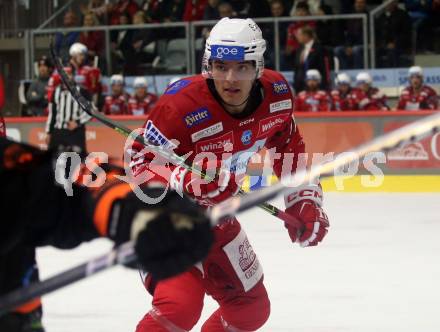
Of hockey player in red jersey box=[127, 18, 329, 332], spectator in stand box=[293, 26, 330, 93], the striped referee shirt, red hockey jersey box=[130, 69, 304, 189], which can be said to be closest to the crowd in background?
spectator in stand box=[293, 26, 330, 93]

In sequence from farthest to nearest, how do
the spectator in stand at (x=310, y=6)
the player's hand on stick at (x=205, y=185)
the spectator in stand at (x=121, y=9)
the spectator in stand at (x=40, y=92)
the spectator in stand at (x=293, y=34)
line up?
1. the spectator in stand at (x=121, y=9)
2. the spectator in stand at (x=310, y=6)
3. the spectator in stand at (x=293, y=34)
4. the spectator in stand at (x=40, y=92)
5. the player's hand on stick at (x=205, y=185)

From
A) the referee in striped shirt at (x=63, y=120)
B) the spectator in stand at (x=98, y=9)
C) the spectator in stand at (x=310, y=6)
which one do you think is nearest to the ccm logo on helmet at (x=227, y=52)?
the referee in striped shirt at (x=63, y=120)

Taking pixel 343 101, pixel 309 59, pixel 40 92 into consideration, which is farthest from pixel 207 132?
pixel 40 92

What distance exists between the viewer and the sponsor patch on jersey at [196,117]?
3.64 metres

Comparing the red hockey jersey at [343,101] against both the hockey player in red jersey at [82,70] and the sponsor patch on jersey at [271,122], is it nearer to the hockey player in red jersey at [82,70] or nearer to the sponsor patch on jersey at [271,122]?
the hockey player in red jersey at [82,70]

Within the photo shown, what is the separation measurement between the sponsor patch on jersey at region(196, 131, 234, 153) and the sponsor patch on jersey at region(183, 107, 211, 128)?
Answer: 0.09m

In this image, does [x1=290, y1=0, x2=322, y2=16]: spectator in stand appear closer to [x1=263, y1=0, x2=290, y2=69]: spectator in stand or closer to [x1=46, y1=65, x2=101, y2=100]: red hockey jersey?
[x1=263, y1=0, x2=290, y2=69]: spectator in stand

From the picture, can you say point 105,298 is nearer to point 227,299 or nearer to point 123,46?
point 227,299

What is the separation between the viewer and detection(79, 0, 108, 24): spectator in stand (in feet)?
41.2

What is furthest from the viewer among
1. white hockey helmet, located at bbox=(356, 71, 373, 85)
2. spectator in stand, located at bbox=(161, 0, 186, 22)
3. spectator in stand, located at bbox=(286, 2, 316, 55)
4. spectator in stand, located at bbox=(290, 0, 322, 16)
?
spectator in stand, located at bbox=(161, 0, 186, 22)

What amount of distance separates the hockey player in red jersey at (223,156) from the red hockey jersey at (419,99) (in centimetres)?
628

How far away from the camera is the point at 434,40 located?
37.1ft

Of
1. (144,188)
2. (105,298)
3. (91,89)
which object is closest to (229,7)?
(91,89)

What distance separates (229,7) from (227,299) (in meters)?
8.01
